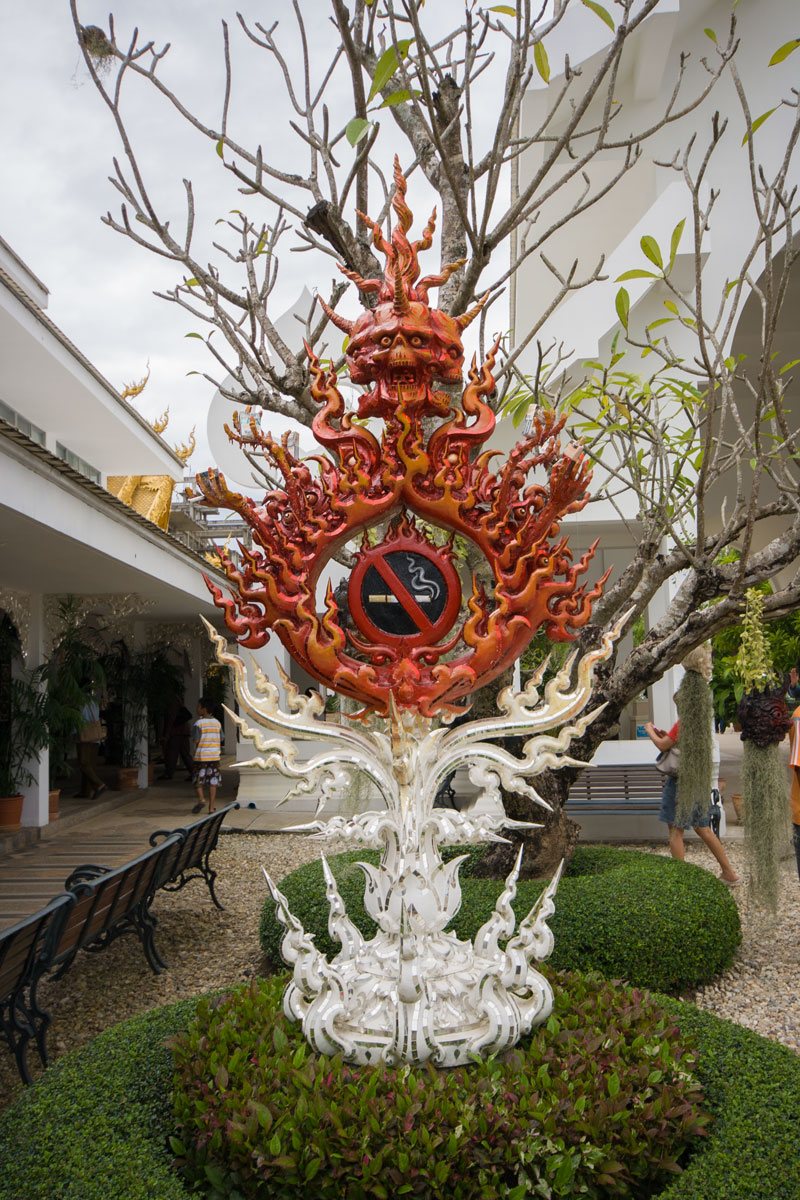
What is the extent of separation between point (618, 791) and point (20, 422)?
8481 mm

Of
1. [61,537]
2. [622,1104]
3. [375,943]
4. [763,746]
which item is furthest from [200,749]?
[622,1104]

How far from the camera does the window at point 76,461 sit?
12.6 m

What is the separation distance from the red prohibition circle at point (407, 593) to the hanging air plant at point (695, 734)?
3.97m

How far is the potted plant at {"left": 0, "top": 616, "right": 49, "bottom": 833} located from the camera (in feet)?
31.6

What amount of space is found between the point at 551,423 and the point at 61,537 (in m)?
4.89

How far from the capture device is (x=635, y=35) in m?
8.15

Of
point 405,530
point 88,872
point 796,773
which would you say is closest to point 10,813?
point 88,872

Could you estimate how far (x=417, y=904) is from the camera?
9.74 feet

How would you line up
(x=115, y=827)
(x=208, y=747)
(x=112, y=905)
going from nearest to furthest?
(x=112, y=905) → (x=115, y=827) → (x=208, y=747)

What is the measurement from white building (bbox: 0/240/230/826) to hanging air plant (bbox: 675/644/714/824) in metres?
4.85

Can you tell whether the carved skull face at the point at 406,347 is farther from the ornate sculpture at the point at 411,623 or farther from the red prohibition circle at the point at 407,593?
the red prohibition circle at the point at 407,593

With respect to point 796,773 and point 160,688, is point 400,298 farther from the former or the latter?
point 160,688

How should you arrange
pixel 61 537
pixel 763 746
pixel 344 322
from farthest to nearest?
pixel 61 537 → pixel 763 746 → pixel 344 322

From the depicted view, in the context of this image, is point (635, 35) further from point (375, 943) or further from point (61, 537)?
point (375, 943)
